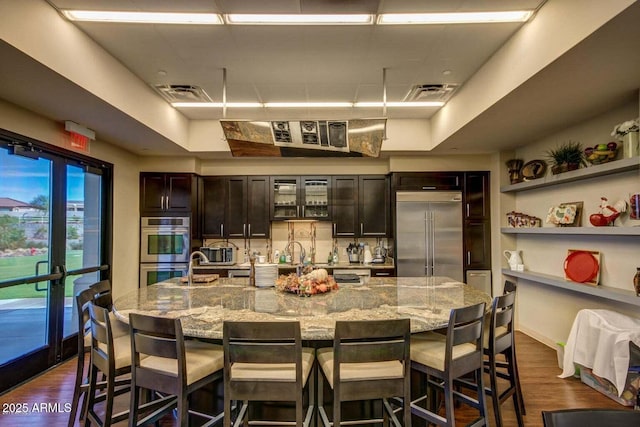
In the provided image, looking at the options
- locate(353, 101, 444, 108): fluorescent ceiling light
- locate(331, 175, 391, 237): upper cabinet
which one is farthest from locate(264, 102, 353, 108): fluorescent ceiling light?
locate(331, 175, 391, 237): upper cabinet

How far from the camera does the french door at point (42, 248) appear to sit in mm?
3270

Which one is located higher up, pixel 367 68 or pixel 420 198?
pixel 367 68

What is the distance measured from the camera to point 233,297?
2.77 m

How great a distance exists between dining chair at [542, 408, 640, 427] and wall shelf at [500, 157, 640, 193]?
106 inches

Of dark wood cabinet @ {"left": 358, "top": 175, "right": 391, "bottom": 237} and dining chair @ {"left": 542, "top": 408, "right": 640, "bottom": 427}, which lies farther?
dark wood cabinet @ {"left": 358, "top": 175, "right": 391, "bottom": 237}

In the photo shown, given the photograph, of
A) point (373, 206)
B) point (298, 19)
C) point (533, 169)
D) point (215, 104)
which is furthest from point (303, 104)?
point (533, 169)

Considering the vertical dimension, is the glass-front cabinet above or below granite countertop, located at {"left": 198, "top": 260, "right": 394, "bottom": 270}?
above

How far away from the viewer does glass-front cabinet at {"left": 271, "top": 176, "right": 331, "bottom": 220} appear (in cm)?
563

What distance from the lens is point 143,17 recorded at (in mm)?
2594

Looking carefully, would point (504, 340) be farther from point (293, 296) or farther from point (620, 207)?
point (620, 207)

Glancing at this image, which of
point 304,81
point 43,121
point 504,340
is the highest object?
point 304,81

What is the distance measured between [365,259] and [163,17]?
420 cm

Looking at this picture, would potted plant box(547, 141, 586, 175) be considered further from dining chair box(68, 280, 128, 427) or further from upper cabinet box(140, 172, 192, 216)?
upper cabinet box(140, 172, 192, 216)

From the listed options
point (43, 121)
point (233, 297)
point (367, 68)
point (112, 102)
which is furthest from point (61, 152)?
point (367, 68)
